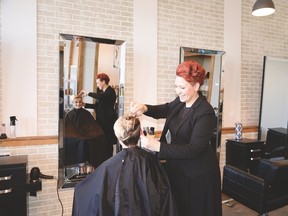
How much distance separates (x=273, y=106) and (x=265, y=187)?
6.48 ft

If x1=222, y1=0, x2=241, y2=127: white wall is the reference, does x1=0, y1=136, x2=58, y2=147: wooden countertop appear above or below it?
below

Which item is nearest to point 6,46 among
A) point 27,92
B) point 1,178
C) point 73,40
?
point 27,92

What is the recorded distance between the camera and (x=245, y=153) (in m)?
3.07

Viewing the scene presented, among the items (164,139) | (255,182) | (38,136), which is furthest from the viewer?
(38,136)

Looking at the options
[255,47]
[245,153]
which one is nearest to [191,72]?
[245,153]

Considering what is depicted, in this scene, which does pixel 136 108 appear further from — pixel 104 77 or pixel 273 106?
pixel 273 106

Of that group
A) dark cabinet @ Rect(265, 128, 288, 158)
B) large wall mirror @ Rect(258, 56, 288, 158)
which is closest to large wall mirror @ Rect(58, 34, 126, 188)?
large wall mirror @ Rect(258, 56, 288, 158)

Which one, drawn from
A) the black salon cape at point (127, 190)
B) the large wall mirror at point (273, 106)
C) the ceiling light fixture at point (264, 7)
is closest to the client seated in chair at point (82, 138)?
the black salon cape at point (127, 190)

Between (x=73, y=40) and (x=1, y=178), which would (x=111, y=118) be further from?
(x=1, y=178)

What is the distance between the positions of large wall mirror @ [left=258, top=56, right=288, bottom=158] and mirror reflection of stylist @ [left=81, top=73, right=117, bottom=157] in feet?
7.15

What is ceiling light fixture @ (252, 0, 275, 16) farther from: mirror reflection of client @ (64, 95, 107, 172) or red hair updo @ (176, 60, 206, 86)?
mirror reflection of client @ (64, 95, 107, 172)

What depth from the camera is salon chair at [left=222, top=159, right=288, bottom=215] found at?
1.96 m

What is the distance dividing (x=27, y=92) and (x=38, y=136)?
43cm

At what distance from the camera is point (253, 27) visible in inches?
138
